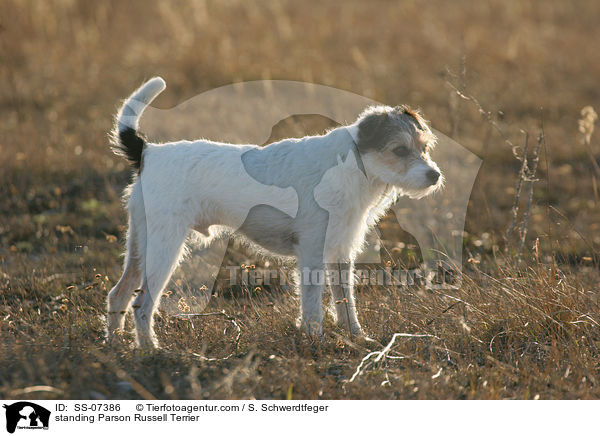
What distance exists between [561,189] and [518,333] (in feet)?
17.3

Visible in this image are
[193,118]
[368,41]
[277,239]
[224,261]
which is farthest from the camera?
[368,41]

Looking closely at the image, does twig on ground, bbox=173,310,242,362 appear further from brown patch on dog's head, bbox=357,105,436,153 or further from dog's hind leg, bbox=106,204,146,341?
brown patch on dog's head, bbox=357,105,436,153

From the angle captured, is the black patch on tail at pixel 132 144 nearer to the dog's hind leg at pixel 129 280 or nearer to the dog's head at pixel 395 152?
the dog's hind leg at pixel 129 280

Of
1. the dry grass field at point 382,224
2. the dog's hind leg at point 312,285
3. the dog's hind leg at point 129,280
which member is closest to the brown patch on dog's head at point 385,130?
the dry grass field at point 382,224

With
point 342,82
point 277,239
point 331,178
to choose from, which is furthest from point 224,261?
point 342,82

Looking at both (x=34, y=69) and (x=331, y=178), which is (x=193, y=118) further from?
(x=331, y=178)

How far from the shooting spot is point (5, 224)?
25.7 ft

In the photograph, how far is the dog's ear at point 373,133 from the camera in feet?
15.8

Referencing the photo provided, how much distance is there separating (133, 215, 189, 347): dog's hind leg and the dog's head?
148 centimetres

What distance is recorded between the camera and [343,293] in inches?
204

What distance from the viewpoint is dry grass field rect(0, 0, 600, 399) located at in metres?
4.24

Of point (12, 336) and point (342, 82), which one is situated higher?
point (342, 82)

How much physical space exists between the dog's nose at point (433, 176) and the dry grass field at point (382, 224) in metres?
0.81

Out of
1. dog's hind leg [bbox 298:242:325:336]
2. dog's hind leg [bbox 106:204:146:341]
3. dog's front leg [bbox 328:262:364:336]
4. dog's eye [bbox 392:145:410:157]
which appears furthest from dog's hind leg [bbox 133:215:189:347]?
dog's eye [bbox 392:145:410:157]
